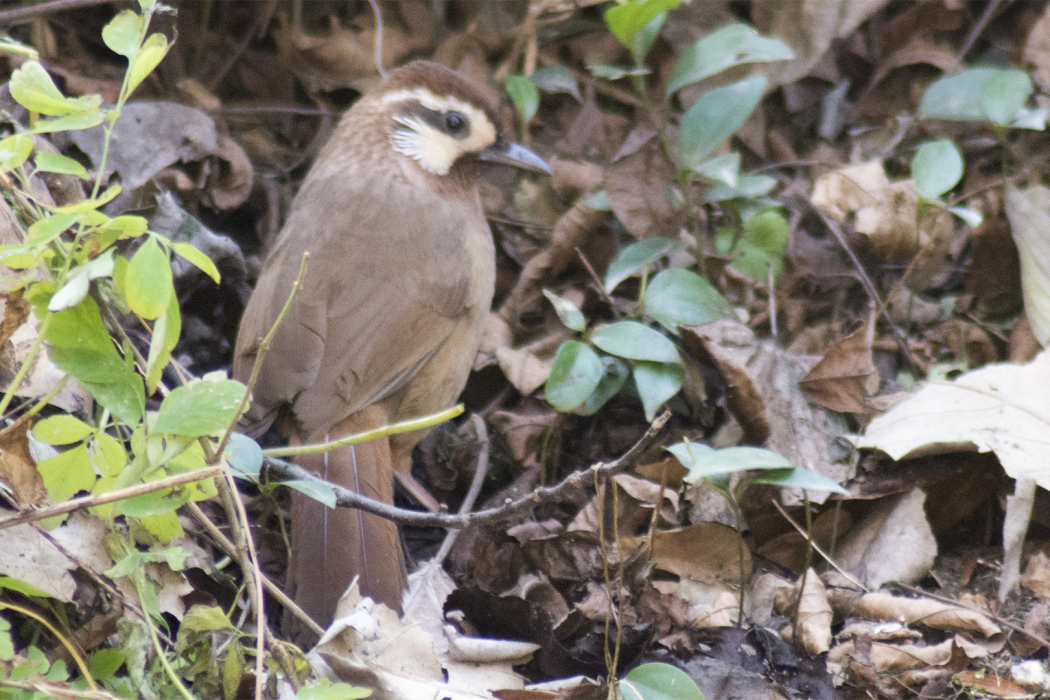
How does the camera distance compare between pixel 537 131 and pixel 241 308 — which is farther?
pixel 537 131

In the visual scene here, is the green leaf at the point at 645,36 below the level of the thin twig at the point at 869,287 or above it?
above

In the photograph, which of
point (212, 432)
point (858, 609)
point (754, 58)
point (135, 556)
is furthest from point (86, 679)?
point (754, 58)

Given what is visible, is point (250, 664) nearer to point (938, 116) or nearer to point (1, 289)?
point (1, 289)

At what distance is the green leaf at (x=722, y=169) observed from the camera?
3.57m

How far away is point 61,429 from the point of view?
188 cm

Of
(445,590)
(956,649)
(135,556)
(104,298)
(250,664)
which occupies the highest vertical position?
(104,298)

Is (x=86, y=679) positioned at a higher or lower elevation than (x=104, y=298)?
lower

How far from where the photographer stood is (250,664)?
2.21 metres

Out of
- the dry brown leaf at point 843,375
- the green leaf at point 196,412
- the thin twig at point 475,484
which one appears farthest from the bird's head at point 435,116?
the green leaf at point 196,412

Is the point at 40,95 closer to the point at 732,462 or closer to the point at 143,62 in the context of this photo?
the point at 143,62

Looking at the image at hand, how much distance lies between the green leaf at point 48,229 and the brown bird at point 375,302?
1.19 meters

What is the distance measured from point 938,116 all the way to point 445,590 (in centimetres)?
271

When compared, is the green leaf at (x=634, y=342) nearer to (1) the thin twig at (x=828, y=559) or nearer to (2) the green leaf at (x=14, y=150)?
(1) the thin twig at (x=828, y=559)

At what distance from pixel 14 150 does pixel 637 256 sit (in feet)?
7.22
